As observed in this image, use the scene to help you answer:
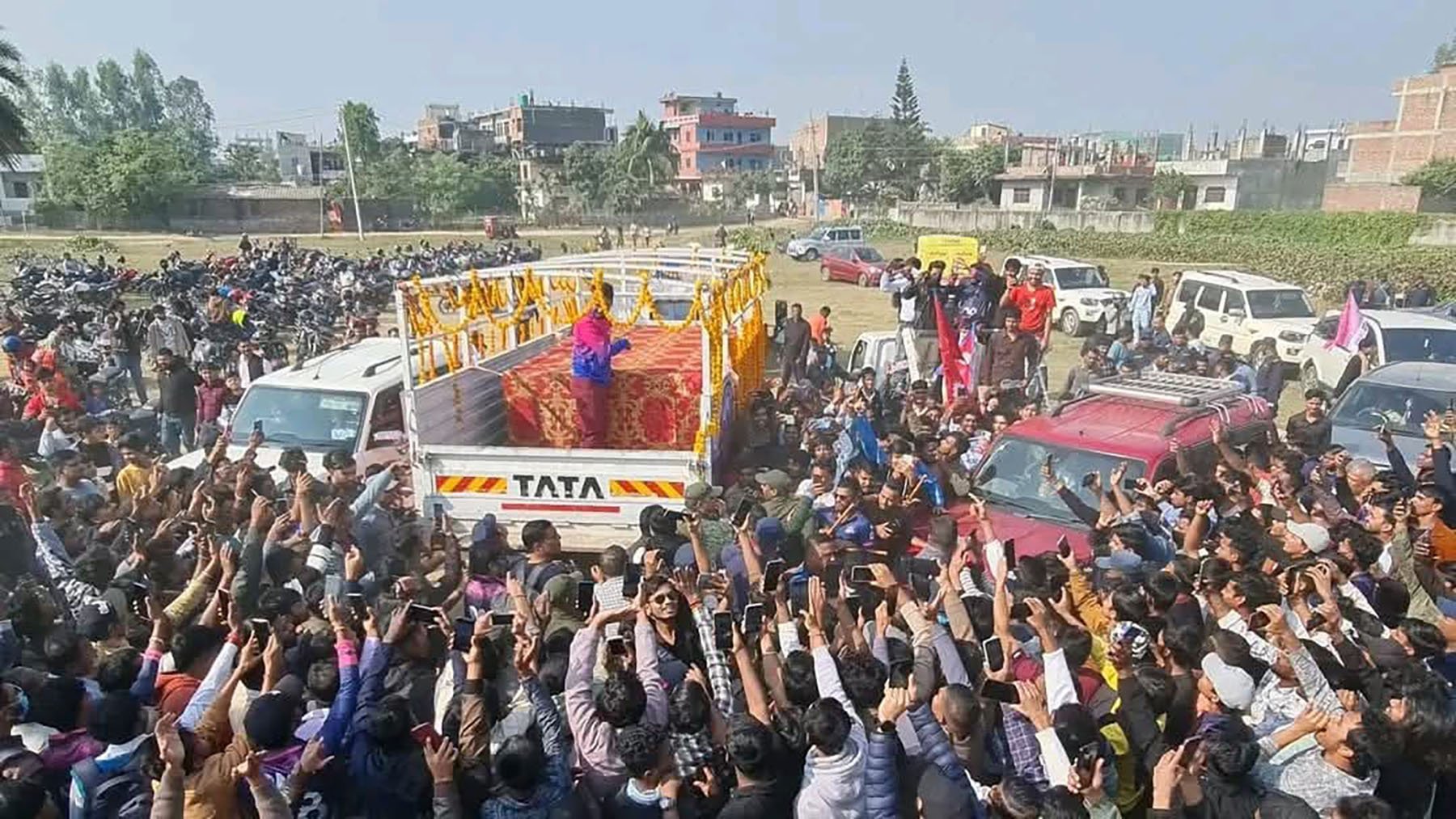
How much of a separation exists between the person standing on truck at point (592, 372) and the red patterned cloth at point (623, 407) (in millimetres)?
158

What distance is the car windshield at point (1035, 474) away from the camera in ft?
21.3

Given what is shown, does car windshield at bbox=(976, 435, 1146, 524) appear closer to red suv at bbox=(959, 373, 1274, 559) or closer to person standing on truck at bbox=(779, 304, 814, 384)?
red suv at bbox=(959, 373, 1274, 559)

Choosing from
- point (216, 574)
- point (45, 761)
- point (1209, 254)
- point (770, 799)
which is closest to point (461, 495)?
point (216, 574)

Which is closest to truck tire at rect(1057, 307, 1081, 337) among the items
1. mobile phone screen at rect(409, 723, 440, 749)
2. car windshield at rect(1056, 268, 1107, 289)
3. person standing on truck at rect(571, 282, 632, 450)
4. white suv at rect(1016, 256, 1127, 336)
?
white suv at rect(1016, 256, 1127, 336)

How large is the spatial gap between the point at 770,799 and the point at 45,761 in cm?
239

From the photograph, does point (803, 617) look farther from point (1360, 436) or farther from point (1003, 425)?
point (1360, 436)

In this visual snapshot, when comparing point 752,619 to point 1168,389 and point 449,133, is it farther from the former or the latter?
point 449,133


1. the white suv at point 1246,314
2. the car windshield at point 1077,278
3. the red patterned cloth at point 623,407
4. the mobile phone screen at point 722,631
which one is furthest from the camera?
the car windshield at point 1077,278

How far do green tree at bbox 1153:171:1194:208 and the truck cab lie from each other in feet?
170

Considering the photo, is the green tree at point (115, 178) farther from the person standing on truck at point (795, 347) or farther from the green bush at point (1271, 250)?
the person standing on truck at point (795, 347)

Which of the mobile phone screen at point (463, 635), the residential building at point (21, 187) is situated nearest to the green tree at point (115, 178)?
the residential building at point (21, 187)

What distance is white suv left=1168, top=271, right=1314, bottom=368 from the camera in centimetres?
1452

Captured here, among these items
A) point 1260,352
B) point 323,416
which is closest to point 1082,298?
point 1260,352

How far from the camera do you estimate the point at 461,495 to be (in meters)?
6.94
